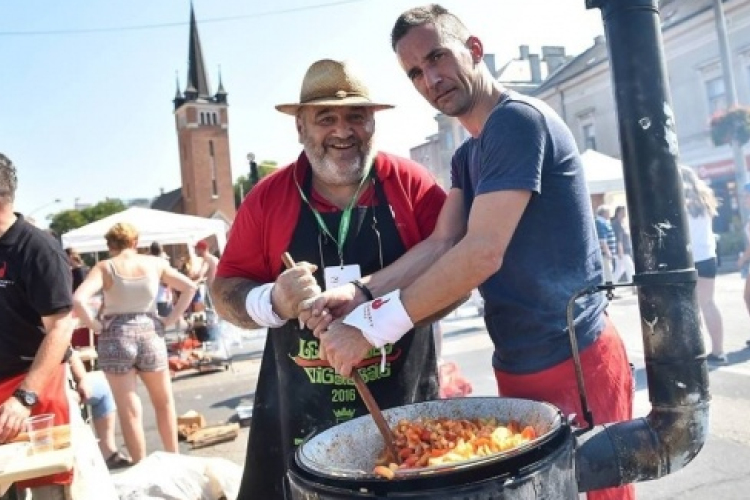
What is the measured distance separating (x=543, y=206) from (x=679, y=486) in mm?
2803

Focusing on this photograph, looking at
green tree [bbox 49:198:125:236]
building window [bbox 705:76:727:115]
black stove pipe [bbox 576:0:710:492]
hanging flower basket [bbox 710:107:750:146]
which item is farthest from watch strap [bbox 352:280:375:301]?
green tree [bbox 49:198:125:236]

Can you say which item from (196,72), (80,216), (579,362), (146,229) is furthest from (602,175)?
(80,216)

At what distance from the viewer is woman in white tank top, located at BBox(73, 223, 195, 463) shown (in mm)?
4902

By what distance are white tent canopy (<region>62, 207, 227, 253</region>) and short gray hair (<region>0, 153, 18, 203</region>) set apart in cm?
763

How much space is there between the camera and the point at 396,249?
234 centimetres

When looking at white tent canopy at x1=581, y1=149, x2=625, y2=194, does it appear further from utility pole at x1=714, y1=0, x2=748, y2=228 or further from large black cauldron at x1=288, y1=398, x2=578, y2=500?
large black cauldron at x1=288, y1=398, x2=578, y2=500

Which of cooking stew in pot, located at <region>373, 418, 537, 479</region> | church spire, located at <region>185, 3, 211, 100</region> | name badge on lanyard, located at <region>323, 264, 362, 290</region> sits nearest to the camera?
cooking stew in pot, located at <region>373, 418, 537, 479</region>

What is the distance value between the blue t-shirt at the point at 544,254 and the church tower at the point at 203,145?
6290 centimetres

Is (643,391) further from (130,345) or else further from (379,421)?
(379,421)

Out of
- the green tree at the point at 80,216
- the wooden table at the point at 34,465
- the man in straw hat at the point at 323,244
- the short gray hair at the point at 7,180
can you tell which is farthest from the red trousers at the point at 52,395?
the green tree at the point at 80,216

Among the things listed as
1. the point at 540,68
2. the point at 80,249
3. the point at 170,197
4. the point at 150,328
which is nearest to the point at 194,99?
the point at 170,197

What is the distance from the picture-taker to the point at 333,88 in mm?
2338

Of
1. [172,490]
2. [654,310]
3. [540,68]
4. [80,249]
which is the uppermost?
[540,68]

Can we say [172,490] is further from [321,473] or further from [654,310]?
[654,310]
